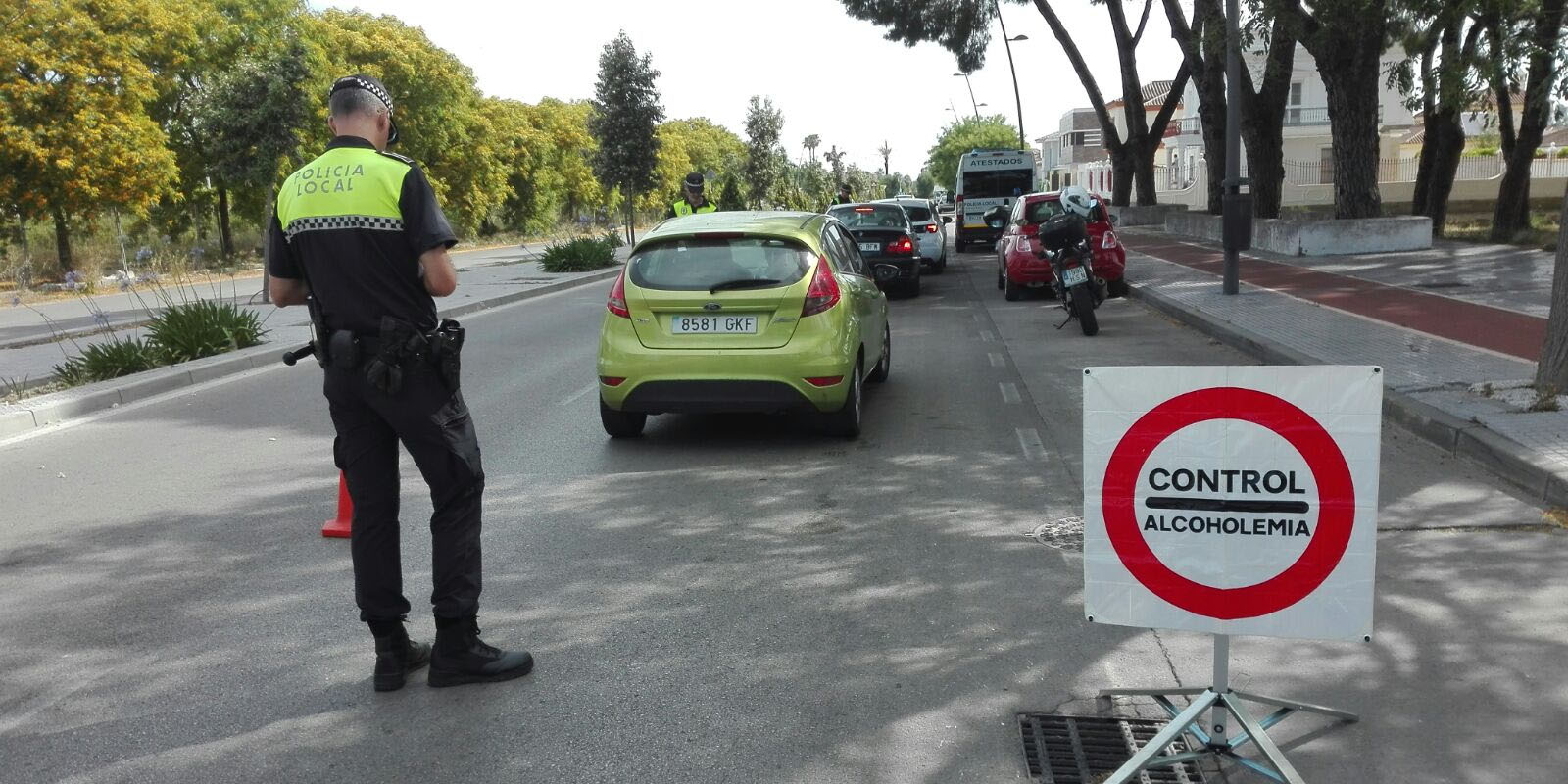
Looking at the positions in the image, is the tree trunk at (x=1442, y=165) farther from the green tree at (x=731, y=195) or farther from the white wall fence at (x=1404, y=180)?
the green tree at (x=731, y=195)

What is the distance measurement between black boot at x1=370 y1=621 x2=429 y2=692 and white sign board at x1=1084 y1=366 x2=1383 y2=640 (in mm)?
2349

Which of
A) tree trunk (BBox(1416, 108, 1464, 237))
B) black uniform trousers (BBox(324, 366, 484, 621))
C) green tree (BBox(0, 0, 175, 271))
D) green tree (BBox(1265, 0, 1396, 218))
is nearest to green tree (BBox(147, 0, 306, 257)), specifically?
green tree (BBox(0, 0, 175, 271))

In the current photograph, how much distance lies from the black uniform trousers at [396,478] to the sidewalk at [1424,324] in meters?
5.22

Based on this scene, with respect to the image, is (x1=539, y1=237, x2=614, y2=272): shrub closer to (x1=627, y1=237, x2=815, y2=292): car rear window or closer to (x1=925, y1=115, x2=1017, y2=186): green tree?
(x1=627, y1=237, x2=815, y2=292): car rear window

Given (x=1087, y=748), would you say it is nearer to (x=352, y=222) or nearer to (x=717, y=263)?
(x=352, y=222)

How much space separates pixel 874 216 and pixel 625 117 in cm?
1842

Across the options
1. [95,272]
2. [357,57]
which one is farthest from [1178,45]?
[357,57]

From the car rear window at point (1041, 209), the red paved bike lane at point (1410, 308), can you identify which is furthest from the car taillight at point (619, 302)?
the car rear window at point (1041, 209)

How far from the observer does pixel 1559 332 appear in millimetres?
7875

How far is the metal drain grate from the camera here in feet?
11.4

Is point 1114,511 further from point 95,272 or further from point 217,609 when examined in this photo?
point 95,272

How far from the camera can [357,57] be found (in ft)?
167

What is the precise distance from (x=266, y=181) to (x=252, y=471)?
47.1 ft

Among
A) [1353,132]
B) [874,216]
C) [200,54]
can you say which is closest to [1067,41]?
[1353,132]
